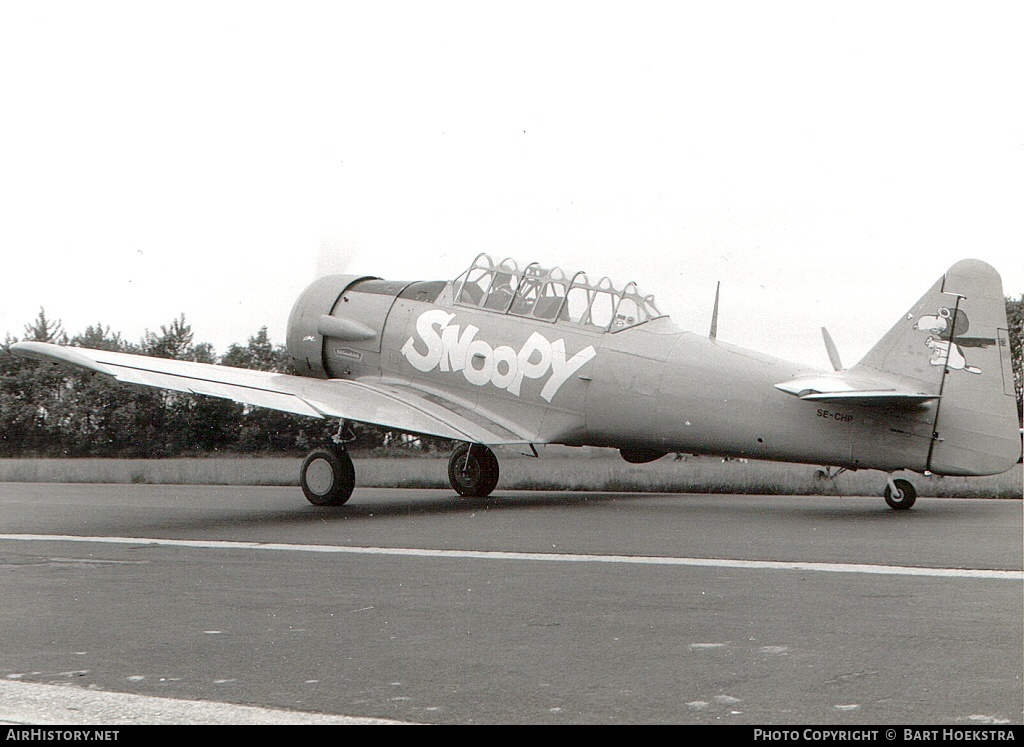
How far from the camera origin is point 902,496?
11.7m

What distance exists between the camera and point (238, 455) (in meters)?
21.9

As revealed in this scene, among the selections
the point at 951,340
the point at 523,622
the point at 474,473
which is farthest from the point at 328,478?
the point at 523,622

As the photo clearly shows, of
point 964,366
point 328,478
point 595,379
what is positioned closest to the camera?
point 964,366

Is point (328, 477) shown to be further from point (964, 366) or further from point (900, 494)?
point (964, 366)

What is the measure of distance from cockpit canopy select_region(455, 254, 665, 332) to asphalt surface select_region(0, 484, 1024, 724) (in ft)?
Answer: 12.0

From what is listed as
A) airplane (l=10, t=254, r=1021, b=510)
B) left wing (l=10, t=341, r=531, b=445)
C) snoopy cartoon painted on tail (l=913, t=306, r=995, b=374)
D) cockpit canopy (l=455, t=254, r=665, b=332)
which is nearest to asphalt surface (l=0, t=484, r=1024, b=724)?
airplane (l=10, t=254, r=1021, b=510)

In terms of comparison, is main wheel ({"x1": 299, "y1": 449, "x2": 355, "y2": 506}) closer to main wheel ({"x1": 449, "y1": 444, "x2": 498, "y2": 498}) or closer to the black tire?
main wheel ({"x1": 449, "y1": 444, "x2": 498, "y2": 498})

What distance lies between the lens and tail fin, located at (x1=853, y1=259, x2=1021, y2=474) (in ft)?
36.0

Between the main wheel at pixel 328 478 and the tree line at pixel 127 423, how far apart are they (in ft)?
22.4

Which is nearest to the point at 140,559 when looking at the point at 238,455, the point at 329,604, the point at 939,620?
the point at 329,604

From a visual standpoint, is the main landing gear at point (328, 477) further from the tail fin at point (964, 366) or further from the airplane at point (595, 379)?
the tail fin at point (964, 366)

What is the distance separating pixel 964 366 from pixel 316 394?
303 inches

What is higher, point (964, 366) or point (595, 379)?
point (964, 366)

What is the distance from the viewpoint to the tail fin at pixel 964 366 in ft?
36.0
